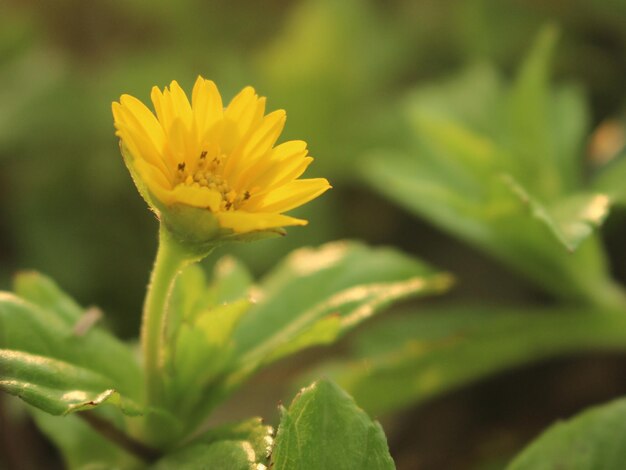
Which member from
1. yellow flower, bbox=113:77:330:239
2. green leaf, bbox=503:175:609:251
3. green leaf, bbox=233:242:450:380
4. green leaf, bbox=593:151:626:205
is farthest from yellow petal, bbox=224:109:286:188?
green leaf, bbox=593:151:626:205

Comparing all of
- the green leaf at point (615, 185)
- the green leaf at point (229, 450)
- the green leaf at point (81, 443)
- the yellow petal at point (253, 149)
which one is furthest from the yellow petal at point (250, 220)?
the green leaf at point (615, 185)

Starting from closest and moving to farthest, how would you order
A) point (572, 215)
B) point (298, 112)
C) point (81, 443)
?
point (81, 443) → point (572, 215) → point (298, 112)

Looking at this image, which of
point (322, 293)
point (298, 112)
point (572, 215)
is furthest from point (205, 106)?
point (298, 112)

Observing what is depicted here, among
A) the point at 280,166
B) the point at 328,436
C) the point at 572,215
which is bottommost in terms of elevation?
the point at 328,436

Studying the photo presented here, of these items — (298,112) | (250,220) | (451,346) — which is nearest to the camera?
(250,220)

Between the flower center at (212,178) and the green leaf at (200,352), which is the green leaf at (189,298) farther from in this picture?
the flower center at (212,178)

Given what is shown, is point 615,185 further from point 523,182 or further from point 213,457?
point 213,457

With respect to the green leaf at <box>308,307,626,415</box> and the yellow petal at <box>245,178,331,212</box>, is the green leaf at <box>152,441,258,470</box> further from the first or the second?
the green leaf at <box>308,307,626,415</box>

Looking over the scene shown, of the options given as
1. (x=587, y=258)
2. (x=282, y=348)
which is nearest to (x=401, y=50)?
(x=587, y=258)
